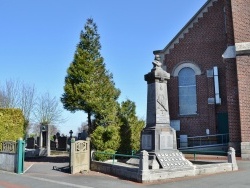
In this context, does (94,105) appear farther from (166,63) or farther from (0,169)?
(166,63)

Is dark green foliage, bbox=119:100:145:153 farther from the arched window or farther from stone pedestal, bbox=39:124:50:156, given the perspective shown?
stone pedestal, bbox=39:124:50:156

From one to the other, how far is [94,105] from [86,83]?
1455 mm

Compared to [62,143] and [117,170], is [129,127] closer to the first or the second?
[117,170]

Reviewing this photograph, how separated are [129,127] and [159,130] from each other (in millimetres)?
3920

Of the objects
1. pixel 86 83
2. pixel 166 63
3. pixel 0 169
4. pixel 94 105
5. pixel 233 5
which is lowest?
pixel 0 169

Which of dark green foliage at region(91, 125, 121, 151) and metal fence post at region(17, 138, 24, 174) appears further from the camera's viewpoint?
dark green foliage at region(91, 125, 121, 151)

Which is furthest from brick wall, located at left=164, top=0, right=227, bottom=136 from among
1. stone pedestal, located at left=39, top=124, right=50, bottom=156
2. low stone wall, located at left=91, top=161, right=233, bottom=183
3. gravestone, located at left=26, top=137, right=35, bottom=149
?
gravestone, located at left=26, top=137, right=35, bottom=149

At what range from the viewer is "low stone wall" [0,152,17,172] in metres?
14.1

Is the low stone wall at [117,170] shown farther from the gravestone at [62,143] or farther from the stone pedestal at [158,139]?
the gravestone at [62,143]

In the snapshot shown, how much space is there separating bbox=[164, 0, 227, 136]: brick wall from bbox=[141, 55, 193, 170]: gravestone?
365 inches

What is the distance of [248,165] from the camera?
14.9m

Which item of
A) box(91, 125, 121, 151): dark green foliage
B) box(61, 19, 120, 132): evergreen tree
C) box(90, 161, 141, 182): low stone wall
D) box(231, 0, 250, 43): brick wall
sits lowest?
box(90, 161, 141, 182): low stone wall

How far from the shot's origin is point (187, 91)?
77.1 feet

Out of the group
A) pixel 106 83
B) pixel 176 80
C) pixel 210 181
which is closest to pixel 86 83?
pixel 106 83
